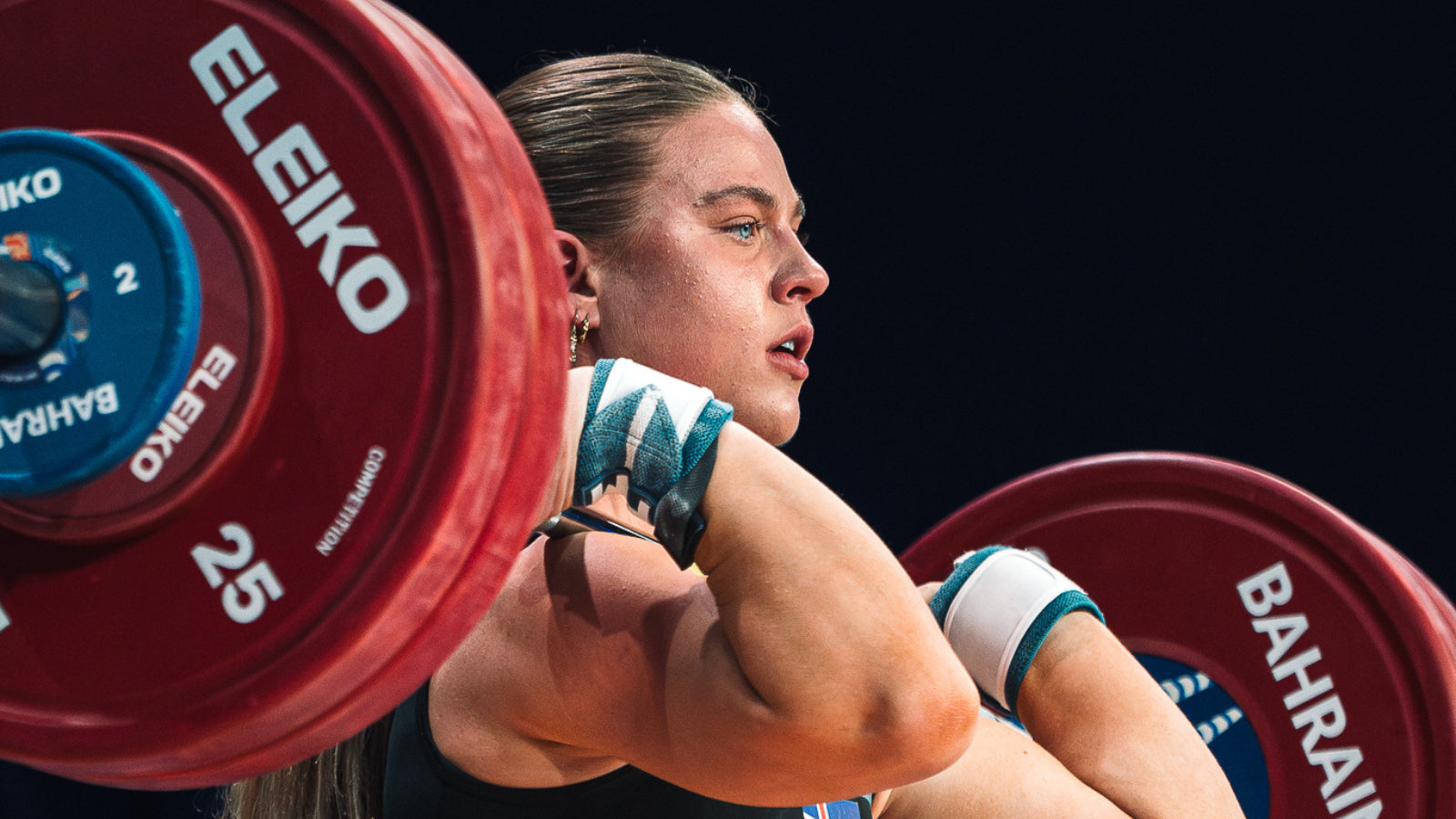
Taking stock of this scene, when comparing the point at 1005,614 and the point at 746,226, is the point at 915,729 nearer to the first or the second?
the point at 1005,614

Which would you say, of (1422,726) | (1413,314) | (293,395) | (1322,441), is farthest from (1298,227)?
(293,395)

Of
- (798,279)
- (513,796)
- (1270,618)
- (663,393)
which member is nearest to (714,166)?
(798,279)

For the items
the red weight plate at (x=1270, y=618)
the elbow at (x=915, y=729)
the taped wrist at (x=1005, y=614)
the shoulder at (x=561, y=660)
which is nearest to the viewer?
the elbow at (x=915, y=729)

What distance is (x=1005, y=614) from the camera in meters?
1.11

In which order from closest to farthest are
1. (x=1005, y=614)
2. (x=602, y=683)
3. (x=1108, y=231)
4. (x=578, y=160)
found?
(x=602, y=683), (x=1005, y=614), (x=578, y=160), (x=1108, y=231)

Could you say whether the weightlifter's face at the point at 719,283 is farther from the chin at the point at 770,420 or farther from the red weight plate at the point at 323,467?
the red weight plate at the point at 323,467

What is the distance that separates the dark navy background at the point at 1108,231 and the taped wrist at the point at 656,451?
2186 millimetres

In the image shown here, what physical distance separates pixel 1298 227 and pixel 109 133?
288cm

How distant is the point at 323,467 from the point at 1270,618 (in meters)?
1.21

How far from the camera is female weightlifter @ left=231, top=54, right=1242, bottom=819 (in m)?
0.74

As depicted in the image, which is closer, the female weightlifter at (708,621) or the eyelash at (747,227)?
the female weightlifter at (708,621)

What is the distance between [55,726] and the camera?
63 centimetres

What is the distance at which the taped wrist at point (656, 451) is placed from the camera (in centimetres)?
76

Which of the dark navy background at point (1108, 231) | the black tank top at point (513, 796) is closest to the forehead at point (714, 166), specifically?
the black tank top at point (513, 796)
